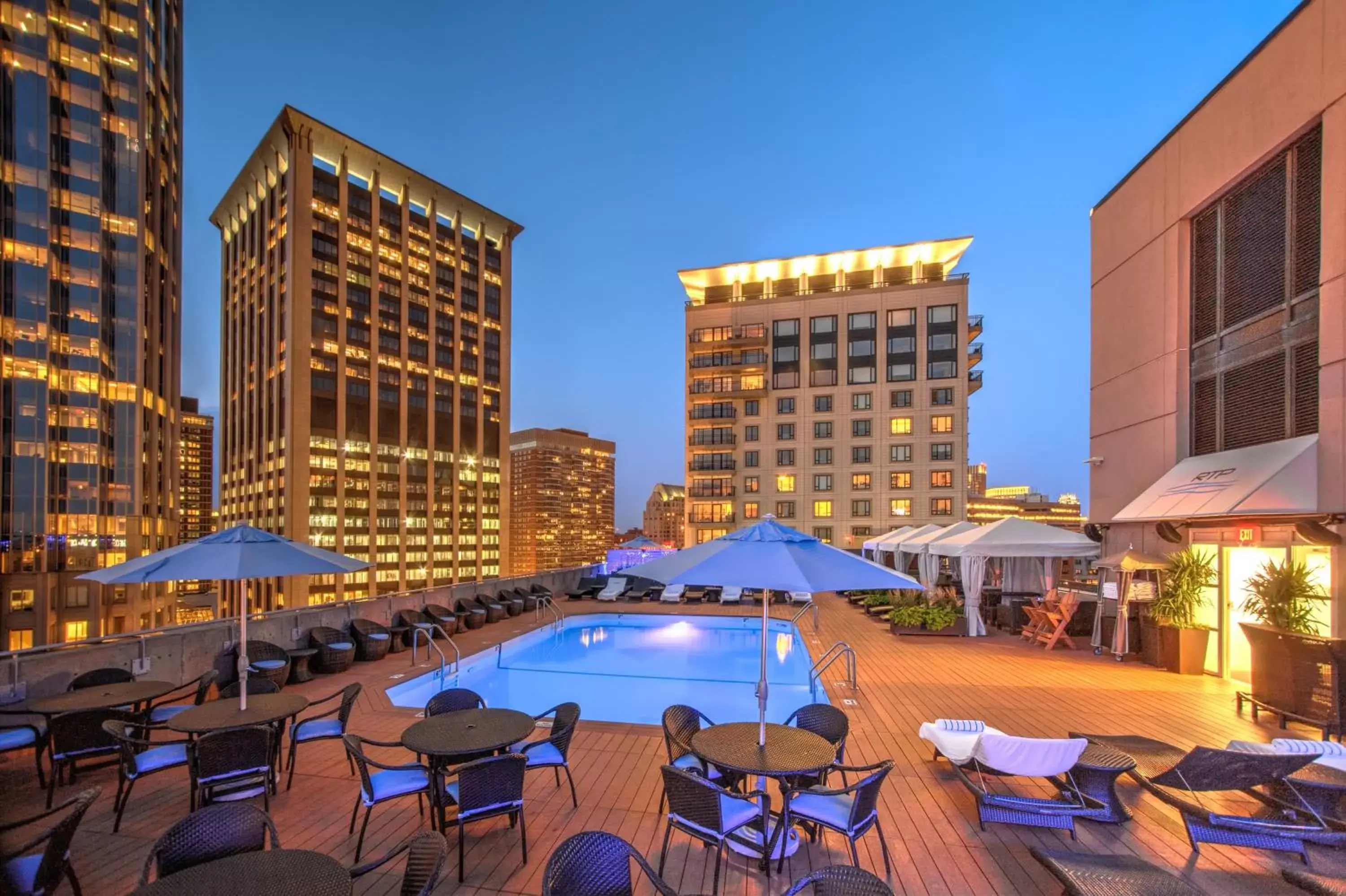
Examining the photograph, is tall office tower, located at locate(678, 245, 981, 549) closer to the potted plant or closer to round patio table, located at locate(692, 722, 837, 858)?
the potted plant

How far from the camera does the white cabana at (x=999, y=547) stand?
1117cm

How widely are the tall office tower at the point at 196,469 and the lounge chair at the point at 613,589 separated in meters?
154

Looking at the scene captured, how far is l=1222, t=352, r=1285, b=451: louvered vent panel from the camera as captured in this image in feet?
27.2

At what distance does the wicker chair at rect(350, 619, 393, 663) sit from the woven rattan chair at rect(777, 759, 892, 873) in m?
8.26

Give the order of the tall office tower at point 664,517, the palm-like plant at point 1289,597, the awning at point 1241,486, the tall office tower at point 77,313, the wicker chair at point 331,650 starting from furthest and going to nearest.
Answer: the tall office tower at point 664,517 → the tall office tower at point 77,313 → the wicker chair at point 331,650 → the awning at point 1241,486 → the palm-like plant at point 1289,597

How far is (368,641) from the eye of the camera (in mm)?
9648

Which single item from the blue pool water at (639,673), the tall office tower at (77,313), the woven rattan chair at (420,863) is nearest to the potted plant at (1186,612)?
the blue pool water at (639,673)

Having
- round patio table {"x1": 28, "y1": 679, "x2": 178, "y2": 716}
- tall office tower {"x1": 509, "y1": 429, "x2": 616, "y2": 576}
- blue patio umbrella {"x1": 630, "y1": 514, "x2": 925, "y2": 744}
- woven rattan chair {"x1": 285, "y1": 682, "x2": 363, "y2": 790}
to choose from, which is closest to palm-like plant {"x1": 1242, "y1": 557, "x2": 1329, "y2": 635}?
blue patio umbrella {"x1": 630, "y1": 514, "x2": 925, "y2": 744}

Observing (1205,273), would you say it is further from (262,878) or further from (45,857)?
(45,857)

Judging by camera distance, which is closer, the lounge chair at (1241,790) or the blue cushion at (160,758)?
the lounge chair at (1241,790)

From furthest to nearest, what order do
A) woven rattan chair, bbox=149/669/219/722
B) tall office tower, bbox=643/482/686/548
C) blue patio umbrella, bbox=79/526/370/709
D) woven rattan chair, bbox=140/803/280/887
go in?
tall office tower, bbox=643/482/686/548
woven rattan chair, bbox=149/669/219/722
blue patio umbrella, bbox=79/526/370/709
woven rattan chair, bbox=140/803/280/887

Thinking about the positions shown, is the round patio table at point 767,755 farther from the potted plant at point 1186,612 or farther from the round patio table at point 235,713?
the potted plant at point 1186,612

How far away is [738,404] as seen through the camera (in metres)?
43.7

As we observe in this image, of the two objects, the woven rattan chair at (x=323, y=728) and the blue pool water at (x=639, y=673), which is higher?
the woven rattan chair at (x=323, y=728)
